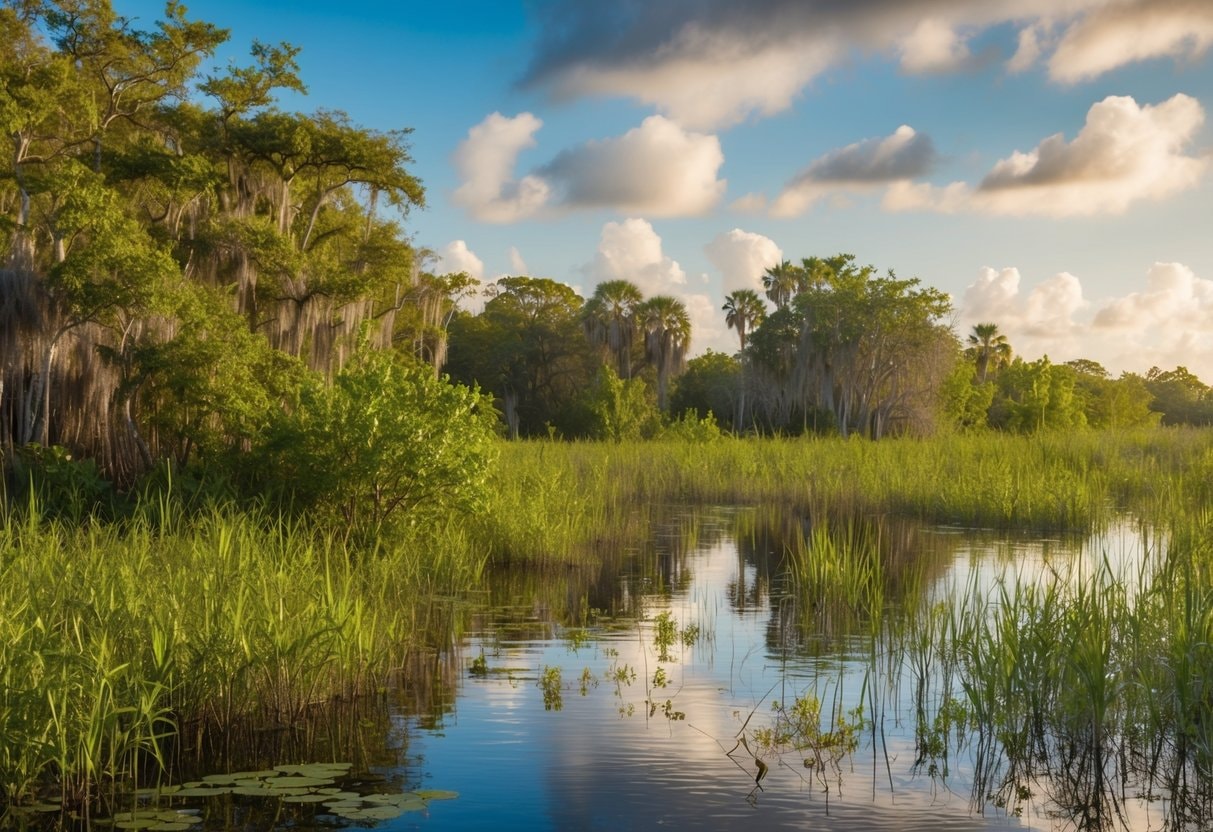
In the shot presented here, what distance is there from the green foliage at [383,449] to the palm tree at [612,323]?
43.8 m

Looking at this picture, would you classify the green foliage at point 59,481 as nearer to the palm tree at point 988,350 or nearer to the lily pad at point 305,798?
the lily pad at point 305,798

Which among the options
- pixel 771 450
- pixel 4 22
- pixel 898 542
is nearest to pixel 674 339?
pixel 771 450

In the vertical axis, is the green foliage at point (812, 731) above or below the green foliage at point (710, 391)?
below

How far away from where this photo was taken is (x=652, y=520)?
2222 cm

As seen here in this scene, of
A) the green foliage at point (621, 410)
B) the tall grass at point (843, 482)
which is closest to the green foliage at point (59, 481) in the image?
the tall grass at point (843, 482)

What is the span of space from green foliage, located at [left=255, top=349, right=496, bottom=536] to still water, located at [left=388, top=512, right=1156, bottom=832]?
1512 mm

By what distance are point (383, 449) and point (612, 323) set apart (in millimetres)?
45227

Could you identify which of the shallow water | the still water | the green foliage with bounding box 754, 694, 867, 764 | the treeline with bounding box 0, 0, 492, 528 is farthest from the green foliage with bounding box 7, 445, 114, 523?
the green foliage with bounding box 754, 694, 867, 764

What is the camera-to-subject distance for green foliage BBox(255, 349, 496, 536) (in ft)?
46.3

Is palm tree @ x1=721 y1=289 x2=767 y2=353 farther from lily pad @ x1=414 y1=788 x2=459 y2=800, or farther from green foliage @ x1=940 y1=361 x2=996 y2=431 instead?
lily pad @ x1=414 y1=788 x2=459 y2=800

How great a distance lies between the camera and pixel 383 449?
13992 mm

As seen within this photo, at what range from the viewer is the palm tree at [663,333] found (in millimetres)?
59375

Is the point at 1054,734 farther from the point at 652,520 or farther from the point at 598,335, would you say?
the point at 598,335

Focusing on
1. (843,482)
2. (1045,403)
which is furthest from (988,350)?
(843,482)
